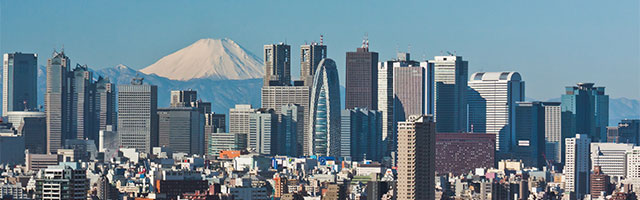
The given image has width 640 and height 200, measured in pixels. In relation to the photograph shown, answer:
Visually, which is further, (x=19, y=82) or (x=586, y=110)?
(x=586, y=110)

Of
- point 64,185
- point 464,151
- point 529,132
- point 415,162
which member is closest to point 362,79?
point 529,132

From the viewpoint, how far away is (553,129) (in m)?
174

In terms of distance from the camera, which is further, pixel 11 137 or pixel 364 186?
pixel 11 137

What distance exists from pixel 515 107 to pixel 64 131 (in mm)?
46719

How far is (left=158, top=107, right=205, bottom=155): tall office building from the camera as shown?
528 ft

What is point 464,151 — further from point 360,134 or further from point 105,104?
point 105,104

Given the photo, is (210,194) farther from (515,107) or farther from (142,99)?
(515,107)

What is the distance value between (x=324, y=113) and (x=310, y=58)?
14.8m

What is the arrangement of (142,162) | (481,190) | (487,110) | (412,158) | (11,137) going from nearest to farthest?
(412,158)
(481,190)
(142,162)
(11,137)
(487,110)

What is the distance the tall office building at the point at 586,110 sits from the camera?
175m

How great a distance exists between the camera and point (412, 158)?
82438mm

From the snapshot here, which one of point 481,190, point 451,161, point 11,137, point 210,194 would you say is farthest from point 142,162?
point 210,194

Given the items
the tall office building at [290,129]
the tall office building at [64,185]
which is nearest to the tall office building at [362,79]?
the tall office building at [290,129]

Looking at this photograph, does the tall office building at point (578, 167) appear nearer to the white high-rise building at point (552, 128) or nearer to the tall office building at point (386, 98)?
the white high-rise building at point (552, 128)
